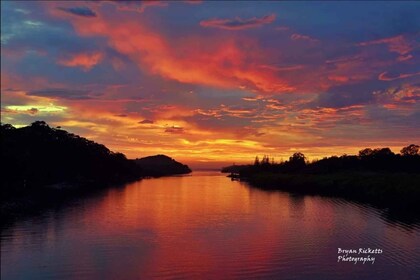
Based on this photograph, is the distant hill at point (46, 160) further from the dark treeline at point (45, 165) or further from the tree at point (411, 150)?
the tree at point (411, 150)

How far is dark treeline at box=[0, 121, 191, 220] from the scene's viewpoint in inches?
2773

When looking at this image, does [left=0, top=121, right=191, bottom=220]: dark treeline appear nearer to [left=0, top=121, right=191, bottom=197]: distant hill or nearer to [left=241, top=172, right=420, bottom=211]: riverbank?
[left=0, top=121, right=191, bottom=197]: distant hill

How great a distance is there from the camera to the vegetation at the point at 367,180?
7494cm

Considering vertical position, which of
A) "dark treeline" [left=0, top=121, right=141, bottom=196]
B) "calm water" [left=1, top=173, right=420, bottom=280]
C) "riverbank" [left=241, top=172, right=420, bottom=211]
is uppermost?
"dark treeline" [left=0, top=121, right=141, bottom=196]

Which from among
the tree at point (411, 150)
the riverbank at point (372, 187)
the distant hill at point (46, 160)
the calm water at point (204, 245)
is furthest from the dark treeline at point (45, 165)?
the tree at point (411, 150)

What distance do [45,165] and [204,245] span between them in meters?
85.5

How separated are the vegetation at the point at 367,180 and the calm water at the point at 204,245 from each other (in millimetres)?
11916

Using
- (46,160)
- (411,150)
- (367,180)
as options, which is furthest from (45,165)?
(411,150)

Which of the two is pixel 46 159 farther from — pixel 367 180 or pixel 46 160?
pixel 367 180

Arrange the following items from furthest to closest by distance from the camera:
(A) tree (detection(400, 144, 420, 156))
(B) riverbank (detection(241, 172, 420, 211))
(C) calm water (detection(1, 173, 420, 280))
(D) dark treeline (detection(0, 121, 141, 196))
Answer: (A) tree (detection(400, 144, 420, 156)), (D) dark treeline (detection(0, 121, 141, 196)), (B) riverbank (detection(241, 172, 420, 211)), (C) calm water (detection(1, 173, 420, 280))

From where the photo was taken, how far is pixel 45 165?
11381 cm

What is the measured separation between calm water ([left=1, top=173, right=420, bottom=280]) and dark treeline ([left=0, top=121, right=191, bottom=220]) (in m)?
12.1

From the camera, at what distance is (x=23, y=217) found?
56.9 metres

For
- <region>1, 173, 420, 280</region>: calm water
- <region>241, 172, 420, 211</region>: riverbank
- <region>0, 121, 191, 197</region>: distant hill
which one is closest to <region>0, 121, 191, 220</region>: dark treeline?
<region>0, 121, 191, 197</region>: distant hill
